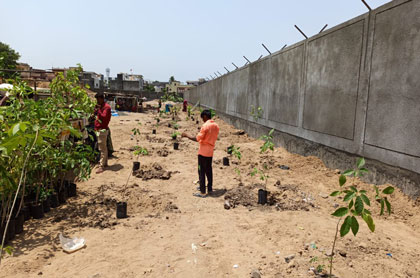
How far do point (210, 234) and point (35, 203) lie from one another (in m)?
2.54

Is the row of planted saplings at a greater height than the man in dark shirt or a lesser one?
lesser

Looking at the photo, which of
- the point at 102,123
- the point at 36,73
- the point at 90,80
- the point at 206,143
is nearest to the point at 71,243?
the point at 206,143

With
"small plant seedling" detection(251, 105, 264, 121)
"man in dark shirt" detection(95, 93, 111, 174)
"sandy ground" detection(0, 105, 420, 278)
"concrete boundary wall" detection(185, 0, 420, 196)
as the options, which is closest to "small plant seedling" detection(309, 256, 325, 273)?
"sandy ground" detection(0, 105, 420, 278)

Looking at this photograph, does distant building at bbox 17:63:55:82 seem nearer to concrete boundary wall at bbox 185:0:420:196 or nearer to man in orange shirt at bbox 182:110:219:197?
man in orange shirt at bbox 182:110:219:197

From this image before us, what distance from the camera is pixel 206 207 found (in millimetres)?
4746

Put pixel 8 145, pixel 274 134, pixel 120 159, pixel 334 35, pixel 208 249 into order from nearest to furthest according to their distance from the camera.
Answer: pixel 8 145 < pixel 208 249 < pixel 334 35 < pixel 120 159 < pixel 274 134

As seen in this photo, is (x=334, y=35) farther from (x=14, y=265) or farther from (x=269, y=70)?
(x=14, y=265)

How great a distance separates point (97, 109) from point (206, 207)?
357 centimetres

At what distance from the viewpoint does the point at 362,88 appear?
17.5ft

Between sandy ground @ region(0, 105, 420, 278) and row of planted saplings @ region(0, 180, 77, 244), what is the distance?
0.38ft

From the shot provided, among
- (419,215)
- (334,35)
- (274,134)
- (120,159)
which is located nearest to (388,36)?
(334,35)

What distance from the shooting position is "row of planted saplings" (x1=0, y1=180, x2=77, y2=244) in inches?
144

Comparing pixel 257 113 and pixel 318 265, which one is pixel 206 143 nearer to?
pixel 318 265

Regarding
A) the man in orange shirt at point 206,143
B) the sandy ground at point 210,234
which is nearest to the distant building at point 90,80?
the man in orange shirt at point 206,143
